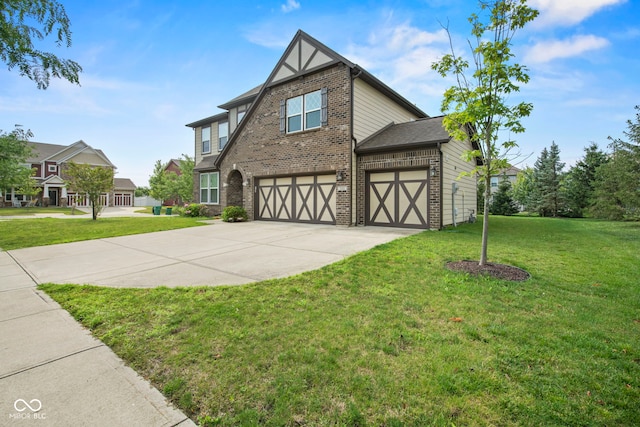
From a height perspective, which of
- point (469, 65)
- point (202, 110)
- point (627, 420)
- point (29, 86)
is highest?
point (202, 110)

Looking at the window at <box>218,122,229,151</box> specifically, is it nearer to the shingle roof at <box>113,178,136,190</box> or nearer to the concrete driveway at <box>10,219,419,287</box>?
the concrete driveway at <box>10,219,419,287</box>

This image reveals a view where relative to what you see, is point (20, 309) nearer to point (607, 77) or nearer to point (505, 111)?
point (505, 111)

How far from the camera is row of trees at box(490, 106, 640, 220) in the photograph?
45.7 feet

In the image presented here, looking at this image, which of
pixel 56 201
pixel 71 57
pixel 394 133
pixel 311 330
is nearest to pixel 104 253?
pixel 71 57

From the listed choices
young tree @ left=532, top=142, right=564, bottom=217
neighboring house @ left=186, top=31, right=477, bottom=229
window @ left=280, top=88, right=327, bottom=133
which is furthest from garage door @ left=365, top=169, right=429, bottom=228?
young tree @ left=532, top=142, right=564, bottom=217

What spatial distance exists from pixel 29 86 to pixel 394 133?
11.4 metres

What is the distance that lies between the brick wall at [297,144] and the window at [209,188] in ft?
6.56

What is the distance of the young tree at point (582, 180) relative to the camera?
2378cm

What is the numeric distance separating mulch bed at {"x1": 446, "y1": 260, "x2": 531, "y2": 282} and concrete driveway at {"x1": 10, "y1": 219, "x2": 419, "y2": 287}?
7.59 feet

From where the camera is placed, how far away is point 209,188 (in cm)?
1962

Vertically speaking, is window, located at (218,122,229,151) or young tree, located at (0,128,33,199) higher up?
window, located at (218,122,229,151)

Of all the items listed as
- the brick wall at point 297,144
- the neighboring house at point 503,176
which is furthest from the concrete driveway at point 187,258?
the brick wall at point 297,144

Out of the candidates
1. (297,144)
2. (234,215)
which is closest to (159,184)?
(234,215)

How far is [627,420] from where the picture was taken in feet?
6.11
